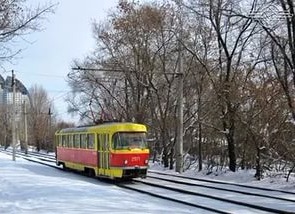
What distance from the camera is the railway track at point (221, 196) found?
53.8ft

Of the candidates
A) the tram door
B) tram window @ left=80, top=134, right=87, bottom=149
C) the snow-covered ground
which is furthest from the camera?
tram window @ left=80, top=134, right=87, bottom=149

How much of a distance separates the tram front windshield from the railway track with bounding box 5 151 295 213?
5.95 ft

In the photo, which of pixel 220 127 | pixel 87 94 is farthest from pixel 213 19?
pixel 87 94

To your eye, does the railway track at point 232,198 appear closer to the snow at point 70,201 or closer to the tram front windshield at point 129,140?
the snow at point 70,201

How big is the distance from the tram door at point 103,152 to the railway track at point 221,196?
1085 millimetres

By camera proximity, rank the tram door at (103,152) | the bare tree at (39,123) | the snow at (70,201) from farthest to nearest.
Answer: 1. the bare tree at (39,123)
2. the tram door at (103,152)
3. the snow at (70,201)

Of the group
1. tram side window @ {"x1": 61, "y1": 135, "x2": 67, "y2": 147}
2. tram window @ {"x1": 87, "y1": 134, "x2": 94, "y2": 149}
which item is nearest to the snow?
tram window @ {"x1": 87, "y1": 134, "x2": 94, "y2": 149}

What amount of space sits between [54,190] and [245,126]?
12542 mm

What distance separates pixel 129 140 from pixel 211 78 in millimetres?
8297

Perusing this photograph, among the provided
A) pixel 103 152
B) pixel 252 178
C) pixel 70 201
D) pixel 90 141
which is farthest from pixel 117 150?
pixel 70 201

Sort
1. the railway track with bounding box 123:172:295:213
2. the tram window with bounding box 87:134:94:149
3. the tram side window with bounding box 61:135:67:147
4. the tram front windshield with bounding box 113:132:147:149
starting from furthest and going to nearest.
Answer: the tram side window with bounding box 61:135:67:147
the tram window with bounding box 87:134:94:149
the tram front windshield with bounding box 113:132:147:149
the railway track with bounding box 123:172:295:213

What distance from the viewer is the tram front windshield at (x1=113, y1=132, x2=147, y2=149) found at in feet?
86.9

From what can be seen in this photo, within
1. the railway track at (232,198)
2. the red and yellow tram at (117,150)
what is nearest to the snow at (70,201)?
the railway track at (232,198)

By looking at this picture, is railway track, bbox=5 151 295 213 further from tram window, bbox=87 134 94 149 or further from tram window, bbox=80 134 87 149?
tram window, bbox=80 134 87 149
